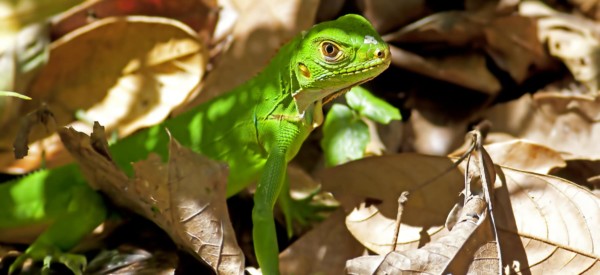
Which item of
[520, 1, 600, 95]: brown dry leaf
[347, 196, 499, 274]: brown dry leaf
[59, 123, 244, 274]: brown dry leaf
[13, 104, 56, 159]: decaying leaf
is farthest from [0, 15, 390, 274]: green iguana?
[520, 1, 600, 95]: brown dry leaf

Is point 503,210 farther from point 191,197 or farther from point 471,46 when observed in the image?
point 471,46

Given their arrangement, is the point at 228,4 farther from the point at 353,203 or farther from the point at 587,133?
the point at 587,133

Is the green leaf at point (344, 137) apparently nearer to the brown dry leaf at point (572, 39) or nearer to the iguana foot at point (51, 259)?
the iguana foot at point (51, 259)

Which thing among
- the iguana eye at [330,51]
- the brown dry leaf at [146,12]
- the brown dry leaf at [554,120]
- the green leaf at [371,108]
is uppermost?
the iguana eye at [330,51]

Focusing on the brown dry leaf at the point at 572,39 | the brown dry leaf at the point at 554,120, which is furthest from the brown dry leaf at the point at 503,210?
the brown dry leaf at the point at 572,39

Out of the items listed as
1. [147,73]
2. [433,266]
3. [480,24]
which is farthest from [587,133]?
[147,73]
